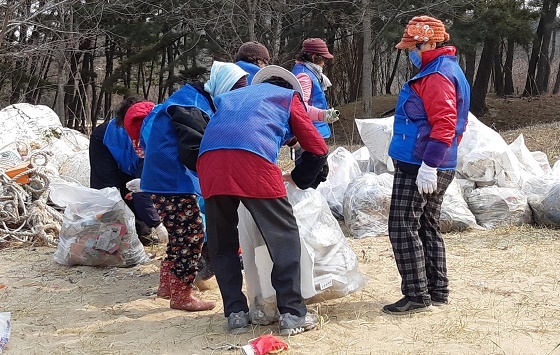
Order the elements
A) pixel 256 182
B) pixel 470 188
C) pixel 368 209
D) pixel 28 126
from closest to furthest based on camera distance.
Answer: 1. pixel 256 182
2. pixel 368 209
3. pixel 470 188
4. pixel 28 126

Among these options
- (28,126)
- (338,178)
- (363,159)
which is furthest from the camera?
(28,126)

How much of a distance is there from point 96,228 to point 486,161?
358 centimetres

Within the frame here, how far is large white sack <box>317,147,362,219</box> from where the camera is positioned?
6125mm

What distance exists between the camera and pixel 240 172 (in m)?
2.98

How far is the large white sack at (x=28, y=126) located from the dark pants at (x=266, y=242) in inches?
191

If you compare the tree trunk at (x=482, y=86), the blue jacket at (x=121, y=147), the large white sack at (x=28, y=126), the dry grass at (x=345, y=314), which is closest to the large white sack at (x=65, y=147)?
the large white sack at (x=28, y=126)

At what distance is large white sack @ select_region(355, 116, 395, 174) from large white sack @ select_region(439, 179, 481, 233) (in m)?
0.95

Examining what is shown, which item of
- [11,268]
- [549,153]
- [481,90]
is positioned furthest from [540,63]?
[11,268]

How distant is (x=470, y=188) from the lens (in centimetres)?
609

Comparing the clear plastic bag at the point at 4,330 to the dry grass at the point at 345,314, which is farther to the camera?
the clear plastic bag at the point at 4,330

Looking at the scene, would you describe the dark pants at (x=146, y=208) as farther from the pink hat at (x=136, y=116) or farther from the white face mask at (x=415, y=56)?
the white face mask at (x=415, y=56)

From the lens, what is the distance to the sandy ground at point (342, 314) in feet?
9.86

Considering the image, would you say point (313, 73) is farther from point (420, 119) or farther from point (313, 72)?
point (420, 119)

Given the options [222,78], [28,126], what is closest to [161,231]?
[222,78]
